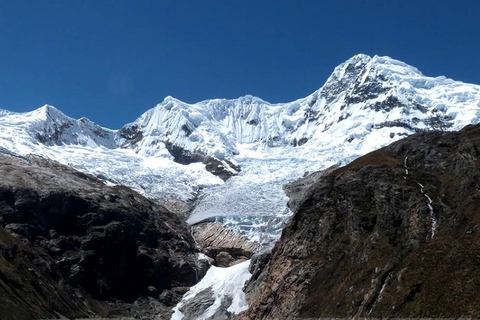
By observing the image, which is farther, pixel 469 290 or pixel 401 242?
pixel 401 242

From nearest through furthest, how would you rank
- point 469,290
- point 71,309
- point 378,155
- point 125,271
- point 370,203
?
point 469,290
point 370,203
point 378,155
point 71,309
point 125,271

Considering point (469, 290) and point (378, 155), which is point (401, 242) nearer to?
point (469, 290)

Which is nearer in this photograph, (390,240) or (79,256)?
(390,240)

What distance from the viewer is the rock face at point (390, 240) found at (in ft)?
252

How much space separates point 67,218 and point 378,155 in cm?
10186

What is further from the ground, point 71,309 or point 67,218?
point 67,218

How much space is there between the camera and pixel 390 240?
3880 inches

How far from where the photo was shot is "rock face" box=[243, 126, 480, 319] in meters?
76.7

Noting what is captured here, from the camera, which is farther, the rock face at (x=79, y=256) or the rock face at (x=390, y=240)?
the rock face at (x=79, y=256)

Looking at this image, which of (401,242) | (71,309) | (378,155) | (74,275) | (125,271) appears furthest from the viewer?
(125,271)

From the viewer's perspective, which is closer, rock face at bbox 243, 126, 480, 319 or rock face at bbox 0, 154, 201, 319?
rock face at bbox 243, 126, 480, 319

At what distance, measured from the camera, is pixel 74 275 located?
172 meters

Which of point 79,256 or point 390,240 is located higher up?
point 79,256

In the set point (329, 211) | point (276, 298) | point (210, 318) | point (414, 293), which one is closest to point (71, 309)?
point (210, 318)
